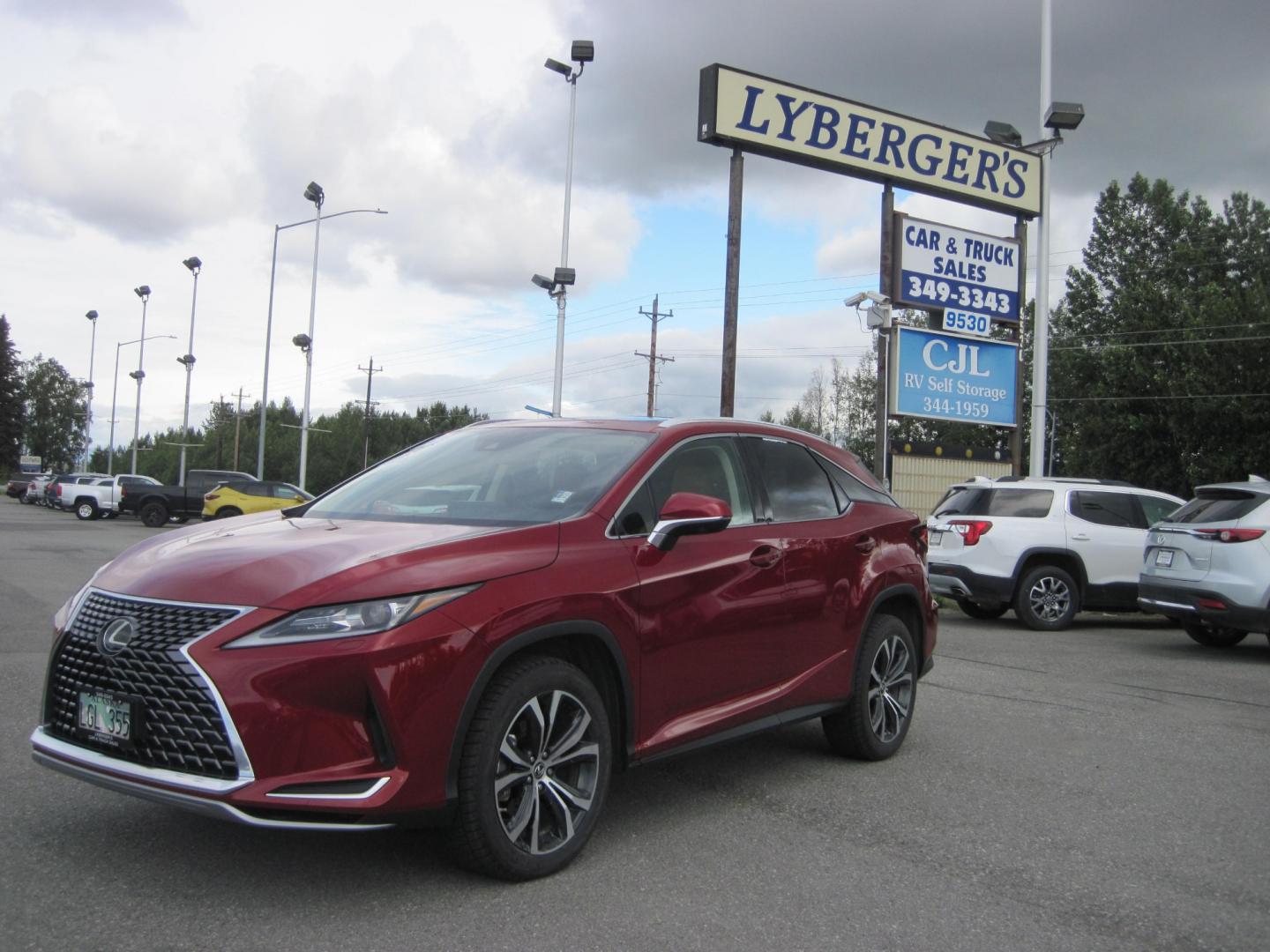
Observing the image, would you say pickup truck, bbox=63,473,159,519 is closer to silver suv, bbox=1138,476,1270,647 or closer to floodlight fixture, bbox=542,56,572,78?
floodlight fixture, bbox=542,56,572,78

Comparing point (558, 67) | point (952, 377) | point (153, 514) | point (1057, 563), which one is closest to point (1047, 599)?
point (1057, 563)

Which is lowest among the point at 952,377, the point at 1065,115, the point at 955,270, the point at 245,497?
the point at 245,497

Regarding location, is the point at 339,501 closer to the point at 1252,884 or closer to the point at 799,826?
the point at 799,826

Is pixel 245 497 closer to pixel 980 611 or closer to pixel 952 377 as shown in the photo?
pixel 952 377

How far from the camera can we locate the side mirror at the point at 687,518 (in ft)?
13.9

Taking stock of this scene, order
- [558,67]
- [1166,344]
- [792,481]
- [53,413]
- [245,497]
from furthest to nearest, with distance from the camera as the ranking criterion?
[53,413], [1166,344], [245,497], [558,67], [792,481]

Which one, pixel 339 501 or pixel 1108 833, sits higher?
pixel 339 501

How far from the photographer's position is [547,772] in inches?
153

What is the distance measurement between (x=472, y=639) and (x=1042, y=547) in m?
10.3

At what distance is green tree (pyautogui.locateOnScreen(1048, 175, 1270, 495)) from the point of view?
45.1m

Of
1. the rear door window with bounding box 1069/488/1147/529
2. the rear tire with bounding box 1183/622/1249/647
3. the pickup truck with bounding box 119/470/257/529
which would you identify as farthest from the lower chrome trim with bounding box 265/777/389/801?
the pickup truck with bounding box 119/470/257/529

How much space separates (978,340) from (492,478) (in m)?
18.2

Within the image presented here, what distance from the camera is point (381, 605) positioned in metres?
3.48

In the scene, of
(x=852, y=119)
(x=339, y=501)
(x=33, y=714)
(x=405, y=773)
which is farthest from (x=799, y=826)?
(x=852, y=119)
